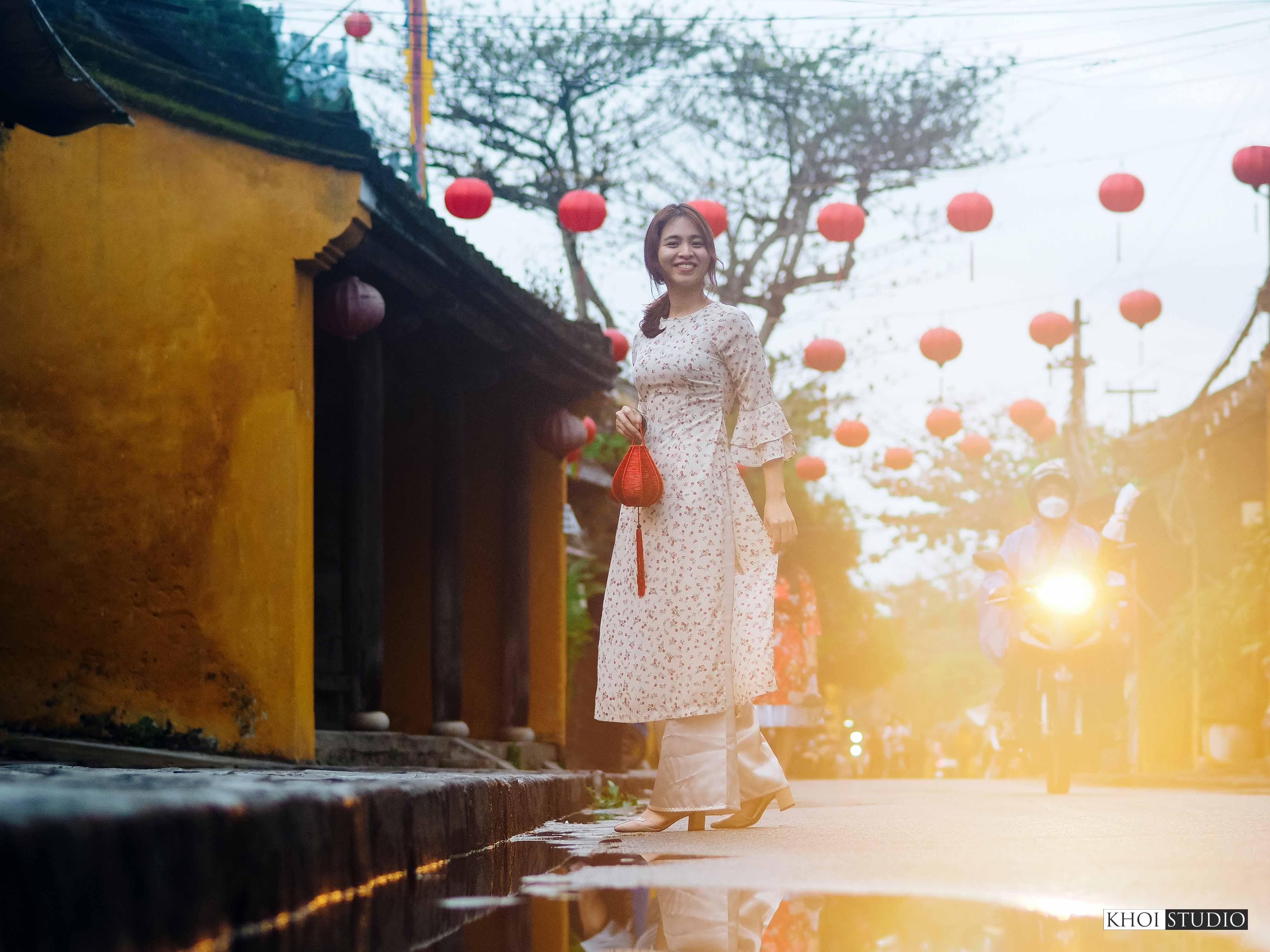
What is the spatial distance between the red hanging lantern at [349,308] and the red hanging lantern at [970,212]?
24.1ft

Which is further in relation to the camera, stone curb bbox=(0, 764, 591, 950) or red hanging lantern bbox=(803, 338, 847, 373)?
red hanging lantern bbox=(803, 338, 847, 373)

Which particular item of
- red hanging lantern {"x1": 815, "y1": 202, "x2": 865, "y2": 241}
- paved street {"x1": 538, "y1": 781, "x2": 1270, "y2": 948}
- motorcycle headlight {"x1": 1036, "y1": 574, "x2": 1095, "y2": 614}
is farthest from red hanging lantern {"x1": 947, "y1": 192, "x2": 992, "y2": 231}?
paved street {"x1": 538, "y1": 781, "x2": 1270, "y2": 948}

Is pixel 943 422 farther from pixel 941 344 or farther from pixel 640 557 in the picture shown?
pixel 640 557

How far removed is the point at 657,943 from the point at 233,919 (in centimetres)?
70

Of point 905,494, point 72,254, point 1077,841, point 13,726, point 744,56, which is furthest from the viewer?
point 905,494

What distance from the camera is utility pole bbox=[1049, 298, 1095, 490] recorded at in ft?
112

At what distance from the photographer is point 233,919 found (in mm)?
2498

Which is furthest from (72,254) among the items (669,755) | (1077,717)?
(1077,717)

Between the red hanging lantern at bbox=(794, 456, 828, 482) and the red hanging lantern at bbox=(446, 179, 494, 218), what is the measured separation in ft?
26.6

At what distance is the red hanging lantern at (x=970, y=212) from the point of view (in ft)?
47.0

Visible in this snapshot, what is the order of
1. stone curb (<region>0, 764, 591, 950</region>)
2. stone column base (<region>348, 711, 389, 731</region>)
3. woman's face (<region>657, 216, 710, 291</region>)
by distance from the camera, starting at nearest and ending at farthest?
stone curb (<region>0, 764, 591, 950</region>)
woman's face (<region>657, 216, 710, 291</region>)
stone column base (<region>348, 711, 389, 731</region>)

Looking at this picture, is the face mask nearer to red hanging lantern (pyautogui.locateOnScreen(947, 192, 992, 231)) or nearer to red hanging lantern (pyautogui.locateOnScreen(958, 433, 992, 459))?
red hanging lantern (pyautogui.locateOnScreen(947, 192, 992, 231))

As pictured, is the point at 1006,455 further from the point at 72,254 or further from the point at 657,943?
the point at 657,943

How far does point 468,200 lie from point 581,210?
1.05 m
